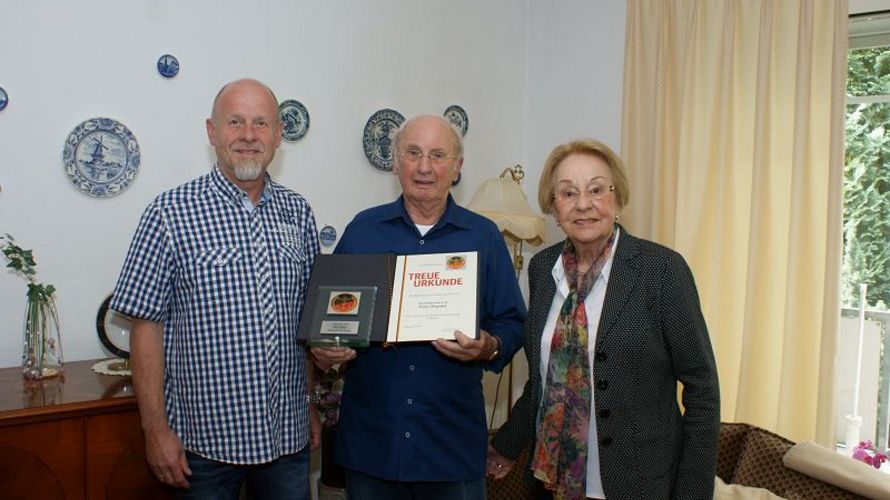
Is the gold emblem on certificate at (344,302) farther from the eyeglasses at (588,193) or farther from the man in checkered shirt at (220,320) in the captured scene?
the eyeglasses at (588,193)

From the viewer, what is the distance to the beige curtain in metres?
2.90

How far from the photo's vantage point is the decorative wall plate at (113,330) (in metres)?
2.61

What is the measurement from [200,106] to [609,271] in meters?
1.94

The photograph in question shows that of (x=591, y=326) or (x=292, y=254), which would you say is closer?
(x=591, y=326)

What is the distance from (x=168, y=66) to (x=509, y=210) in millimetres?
1673

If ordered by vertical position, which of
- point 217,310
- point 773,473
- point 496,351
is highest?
point 217,310

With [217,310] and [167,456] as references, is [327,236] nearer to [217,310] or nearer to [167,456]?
[217,310]

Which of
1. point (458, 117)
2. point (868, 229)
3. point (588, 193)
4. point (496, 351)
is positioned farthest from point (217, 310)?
point (868, 229)

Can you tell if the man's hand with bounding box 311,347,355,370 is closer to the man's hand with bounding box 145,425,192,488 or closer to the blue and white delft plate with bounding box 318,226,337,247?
the man's hand with bounding box 145,425,192,488

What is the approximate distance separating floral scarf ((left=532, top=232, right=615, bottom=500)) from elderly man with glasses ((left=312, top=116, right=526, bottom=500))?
23 centimetres

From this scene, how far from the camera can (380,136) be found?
3.55 metres

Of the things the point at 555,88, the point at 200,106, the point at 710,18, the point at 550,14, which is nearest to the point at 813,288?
the point at 710,18

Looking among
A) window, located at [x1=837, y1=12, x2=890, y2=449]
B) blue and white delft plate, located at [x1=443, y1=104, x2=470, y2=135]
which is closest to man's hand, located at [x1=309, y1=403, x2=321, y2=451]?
blue and white delft plate, located at [x1=443, y1=104, x2=470, y2=135]

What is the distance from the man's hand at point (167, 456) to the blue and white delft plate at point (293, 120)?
1.66m
